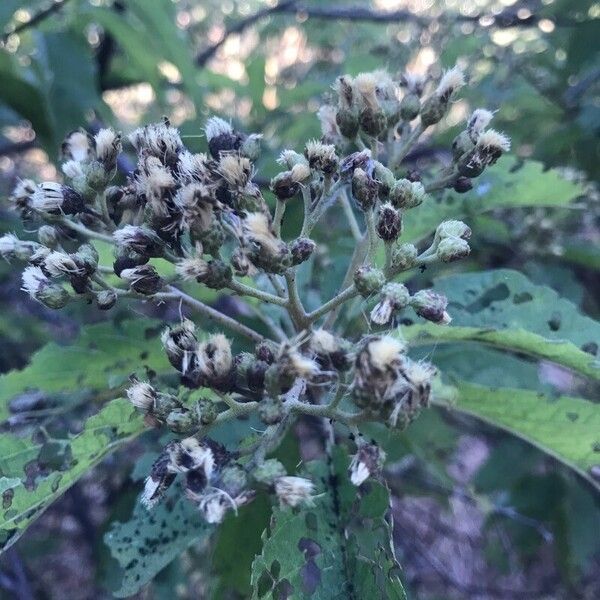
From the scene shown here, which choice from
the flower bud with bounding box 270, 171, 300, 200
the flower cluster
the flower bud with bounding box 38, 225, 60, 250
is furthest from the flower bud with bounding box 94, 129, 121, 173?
the flower bud with bounding box 270, 171, 300, 200

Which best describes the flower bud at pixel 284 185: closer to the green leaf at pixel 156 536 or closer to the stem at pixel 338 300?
the stem at pixel 338 300

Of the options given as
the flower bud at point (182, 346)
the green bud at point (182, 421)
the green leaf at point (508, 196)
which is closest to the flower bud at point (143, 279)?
the flower bud at point (182, 346)

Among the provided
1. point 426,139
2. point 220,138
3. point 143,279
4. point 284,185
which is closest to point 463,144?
point 284,185

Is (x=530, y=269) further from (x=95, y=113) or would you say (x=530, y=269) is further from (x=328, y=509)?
(x=95, y=113)

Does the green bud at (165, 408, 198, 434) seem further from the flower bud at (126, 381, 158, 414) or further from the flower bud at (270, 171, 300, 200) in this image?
the flower bud at (270, 171, 300, 200)

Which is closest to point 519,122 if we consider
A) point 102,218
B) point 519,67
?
point 519,67

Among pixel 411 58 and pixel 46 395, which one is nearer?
pixel 46 395

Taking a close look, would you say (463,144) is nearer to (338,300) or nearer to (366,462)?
(338,300)

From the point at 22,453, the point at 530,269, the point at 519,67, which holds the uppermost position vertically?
the point at 519,67
